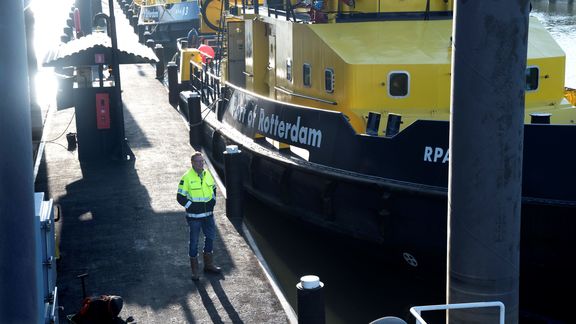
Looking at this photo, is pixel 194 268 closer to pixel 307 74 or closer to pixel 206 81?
pixel 307 74

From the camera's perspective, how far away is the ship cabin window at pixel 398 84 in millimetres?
10609

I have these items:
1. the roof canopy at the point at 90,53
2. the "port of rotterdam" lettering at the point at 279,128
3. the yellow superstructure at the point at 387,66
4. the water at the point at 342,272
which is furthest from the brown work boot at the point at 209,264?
the roof canopy at the point at 90,53

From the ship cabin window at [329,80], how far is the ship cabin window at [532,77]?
267 centimetres

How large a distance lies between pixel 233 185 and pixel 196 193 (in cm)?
259

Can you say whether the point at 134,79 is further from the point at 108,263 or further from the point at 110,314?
the point at 110,314

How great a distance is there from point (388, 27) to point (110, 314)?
635 cm

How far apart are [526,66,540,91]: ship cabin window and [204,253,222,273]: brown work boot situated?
4993mm

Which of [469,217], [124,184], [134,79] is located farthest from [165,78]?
[469,217]

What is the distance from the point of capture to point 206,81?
17953mm

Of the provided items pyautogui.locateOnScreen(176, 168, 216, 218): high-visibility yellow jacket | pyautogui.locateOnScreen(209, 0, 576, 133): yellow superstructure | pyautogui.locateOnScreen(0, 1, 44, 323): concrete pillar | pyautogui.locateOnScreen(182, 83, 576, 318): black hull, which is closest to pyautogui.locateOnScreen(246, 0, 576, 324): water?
pyautogui.locateOnScreen(182, 83, 576, 318): black hull

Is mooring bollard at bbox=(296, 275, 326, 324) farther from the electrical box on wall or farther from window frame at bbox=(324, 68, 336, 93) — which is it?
the electrical box on wall

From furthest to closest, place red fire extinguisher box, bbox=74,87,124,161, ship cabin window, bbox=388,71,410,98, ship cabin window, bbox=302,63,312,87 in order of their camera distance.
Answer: red fire extinguisher box, bbox=74,87,124,161 → ship cabin window, bbox=302,63,312,87 → ship cabin window, bbox=388,71,410,98

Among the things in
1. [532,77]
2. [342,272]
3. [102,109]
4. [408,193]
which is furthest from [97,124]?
[532,77]

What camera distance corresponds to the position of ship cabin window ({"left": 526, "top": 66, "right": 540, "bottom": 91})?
35.2 feet
